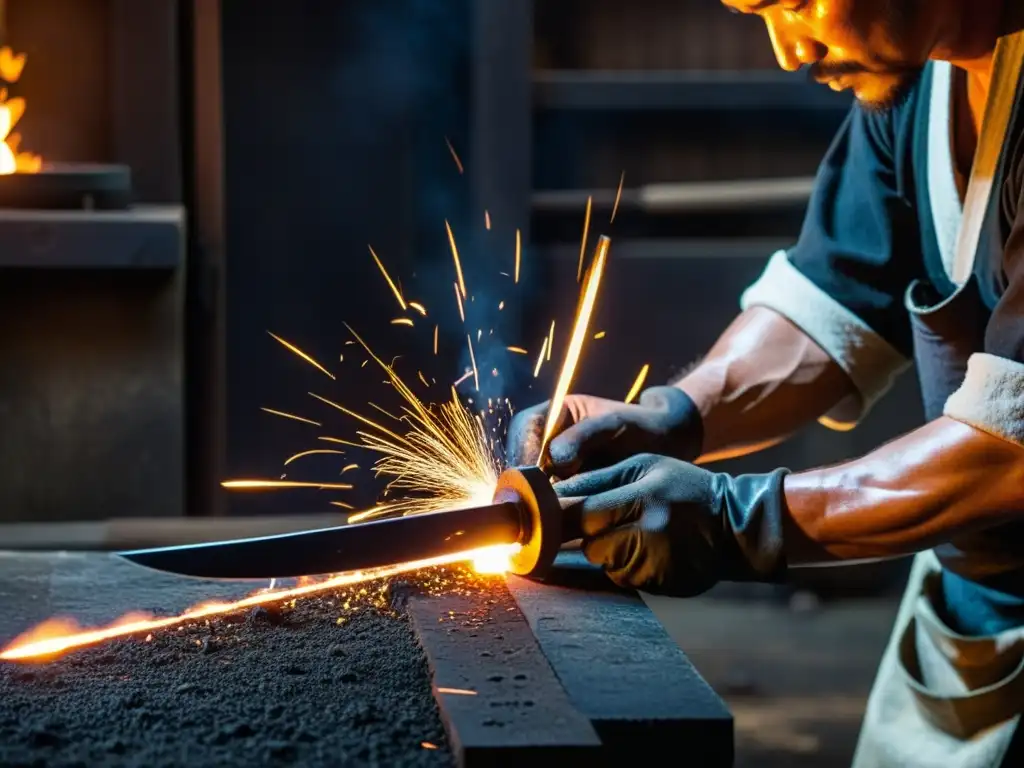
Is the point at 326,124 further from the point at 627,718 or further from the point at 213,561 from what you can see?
the point at 627,718

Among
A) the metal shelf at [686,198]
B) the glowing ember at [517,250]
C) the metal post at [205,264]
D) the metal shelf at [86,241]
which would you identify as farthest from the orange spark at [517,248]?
the metal shelf at [86,241]

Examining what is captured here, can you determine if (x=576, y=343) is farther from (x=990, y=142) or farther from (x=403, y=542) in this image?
(x=990, y=142)

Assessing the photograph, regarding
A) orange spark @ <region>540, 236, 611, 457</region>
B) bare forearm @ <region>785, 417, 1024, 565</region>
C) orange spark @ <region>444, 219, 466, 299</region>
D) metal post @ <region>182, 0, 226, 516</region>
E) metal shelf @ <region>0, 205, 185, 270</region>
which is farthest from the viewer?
orange spark @ <region>444, 219, 466, 299</region>

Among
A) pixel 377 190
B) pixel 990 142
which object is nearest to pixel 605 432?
pixel 990 142

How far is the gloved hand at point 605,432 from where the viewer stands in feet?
6.24

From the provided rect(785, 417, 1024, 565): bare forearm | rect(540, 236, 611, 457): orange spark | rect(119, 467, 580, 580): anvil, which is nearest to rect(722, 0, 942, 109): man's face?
rect(540, 236, 611, 457): orange spark

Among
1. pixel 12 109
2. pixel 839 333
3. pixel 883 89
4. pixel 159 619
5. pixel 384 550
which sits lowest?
pixel 159 619

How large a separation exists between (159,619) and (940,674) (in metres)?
1.21

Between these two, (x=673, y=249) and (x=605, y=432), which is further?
(x=673, y=249)

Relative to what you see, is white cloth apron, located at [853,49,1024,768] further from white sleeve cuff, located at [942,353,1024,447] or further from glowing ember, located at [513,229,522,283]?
glowing ember, located at [513,229,522,283]

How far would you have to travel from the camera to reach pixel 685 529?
1.66 m

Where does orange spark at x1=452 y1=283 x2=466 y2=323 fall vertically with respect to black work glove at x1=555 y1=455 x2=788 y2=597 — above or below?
below

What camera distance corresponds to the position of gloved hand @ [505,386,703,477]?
1.90 meters

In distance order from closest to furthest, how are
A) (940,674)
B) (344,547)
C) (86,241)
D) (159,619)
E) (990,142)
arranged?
1. (344,547)
2. (159,619)
3. (990,142)
4. (940,674)
5. (86,241)
